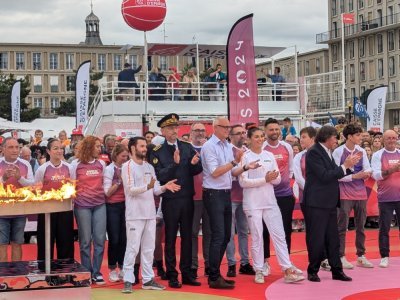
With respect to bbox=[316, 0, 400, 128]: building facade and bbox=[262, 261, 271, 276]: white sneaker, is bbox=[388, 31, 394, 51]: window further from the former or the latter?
bbox=[262, 261, 271, 276]: white sneaker

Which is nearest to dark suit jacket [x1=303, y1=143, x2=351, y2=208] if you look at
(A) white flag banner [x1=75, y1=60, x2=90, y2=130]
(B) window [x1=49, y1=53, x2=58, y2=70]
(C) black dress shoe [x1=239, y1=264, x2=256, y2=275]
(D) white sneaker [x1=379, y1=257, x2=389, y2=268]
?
(C) black dress shoe [x1=239, y1=264, x2=256, y2=275]

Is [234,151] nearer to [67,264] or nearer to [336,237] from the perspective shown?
[336,237]

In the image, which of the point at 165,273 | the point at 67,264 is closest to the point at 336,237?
the point at 165,273

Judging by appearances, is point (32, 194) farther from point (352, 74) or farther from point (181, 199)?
point (352, 74)

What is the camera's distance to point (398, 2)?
264 ft

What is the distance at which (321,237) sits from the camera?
9875 mm

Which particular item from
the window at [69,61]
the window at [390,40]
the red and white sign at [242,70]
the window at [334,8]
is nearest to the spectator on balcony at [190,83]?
the red and white sign at [242,70]

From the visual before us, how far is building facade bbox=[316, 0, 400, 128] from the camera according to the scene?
8012 cm

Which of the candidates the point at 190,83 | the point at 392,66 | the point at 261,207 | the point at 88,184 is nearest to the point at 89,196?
the point at 88,184

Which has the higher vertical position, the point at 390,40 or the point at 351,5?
the point at 351,5

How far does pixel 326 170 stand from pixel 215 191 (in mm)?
1387

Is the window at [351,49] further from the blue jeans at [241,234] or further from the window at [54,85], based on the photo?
the blue jeans at [241,234]

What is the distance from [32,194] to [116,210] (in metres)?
1.93

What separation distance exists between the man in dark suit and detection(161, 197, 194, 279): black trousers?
151cm
